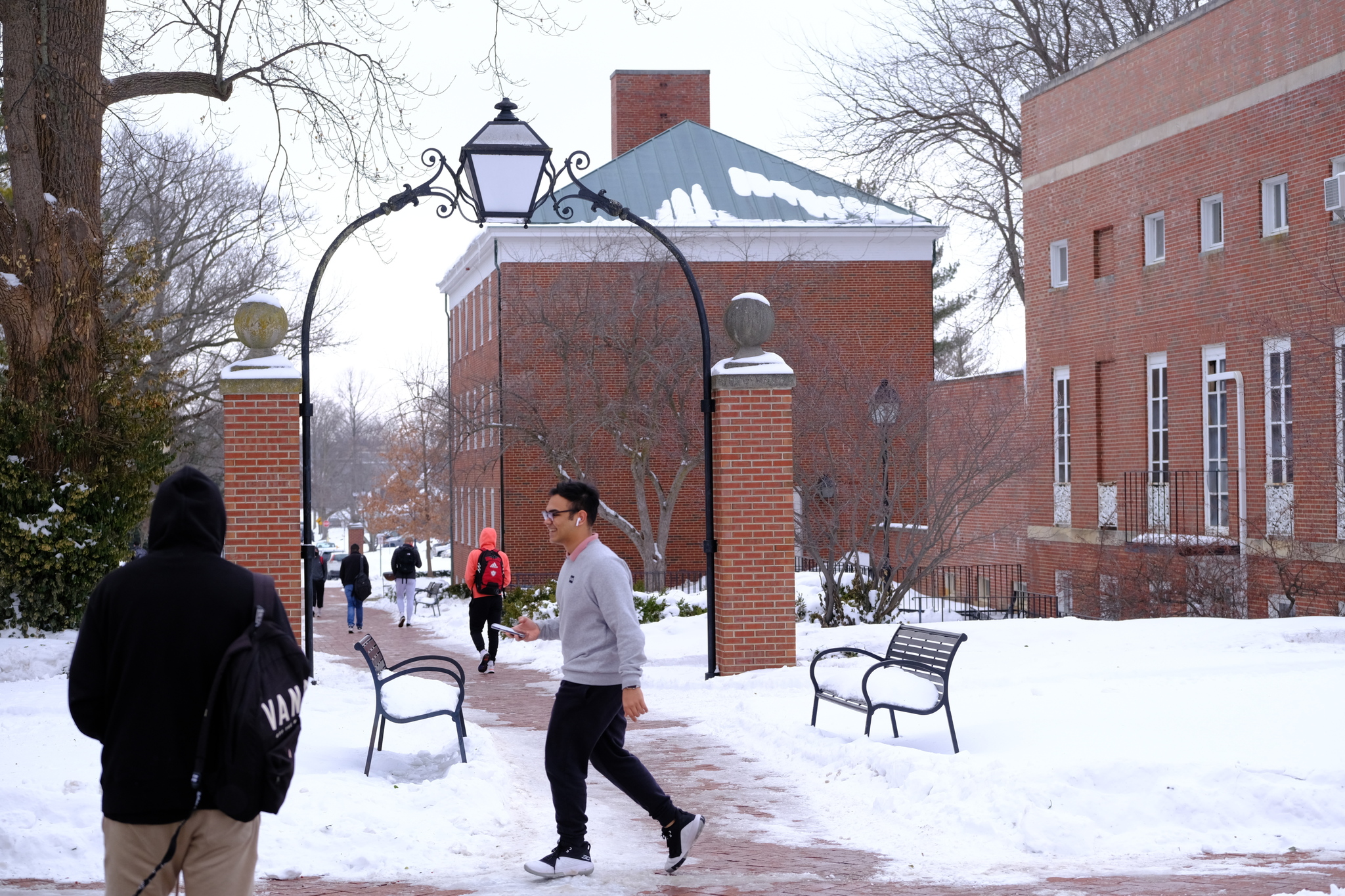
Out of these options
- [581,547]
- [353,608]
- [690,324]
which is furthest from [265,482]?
[690,324]

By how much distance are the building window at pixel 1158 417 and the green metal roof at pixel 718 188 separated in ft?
32.2

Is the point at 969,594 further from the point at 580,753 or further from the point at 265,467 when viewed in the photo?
the point at 580,753

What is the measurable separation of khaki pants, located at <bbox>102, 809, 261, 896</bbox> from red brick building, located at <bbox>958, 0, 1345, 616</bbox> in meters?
17.3

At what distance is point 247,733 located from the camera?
3.95 m

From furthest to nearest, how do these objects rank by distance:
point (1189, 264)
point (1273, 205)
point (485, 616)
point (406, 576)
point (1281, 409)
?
point (406, 576) → point (1189, 264) → point (1273, 205) → point (1281, 409) → point (485, 616)

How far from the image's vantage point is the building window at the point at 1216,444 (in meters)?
22.6

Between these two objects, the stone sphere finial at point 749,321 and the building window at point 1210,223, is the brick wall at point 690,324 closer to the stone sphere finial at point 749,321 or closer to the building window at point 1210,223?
the building window at point 1210,223

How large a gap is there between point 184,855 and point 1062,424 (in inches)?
Result: 1005

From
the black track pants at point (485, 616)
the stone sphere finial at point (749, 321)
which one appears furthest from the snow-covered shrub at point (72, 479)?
the stone sphere finial at point (749, 321)

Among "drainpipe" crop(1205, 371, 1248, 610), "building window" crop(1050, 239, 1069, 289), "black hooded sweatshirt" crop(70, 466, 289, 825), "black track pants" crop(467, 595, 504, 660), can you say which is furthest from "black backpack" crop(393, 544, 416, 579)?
"black hooded sweatshirt" crop(70, 466, 289, 825)

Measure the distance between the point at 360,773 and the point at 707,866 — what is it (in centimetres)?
255

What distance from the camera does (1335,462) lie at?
19.0m

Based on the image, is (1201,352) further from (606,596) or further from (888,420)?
(606,596)

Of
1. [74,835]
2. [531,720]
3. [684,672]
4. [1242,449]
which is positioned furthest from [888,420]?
[74,835]
